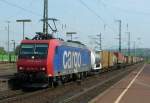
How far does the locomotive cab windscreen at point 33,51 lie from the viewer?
87.0 ft

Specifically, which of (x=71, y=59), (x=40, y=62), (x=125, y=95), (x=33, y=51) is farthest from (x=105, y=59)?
(x=125, y=95)

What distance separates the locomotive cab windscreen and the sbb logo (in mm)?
3063

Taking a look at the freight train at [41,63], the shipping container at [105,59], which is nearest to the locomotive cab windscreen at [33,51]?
the freight train at [41,63]

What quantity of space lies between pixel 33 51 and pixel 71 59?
223 inches

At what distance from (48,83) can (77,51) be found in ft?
27.6

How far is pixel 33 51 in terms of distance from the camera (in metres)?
26.9

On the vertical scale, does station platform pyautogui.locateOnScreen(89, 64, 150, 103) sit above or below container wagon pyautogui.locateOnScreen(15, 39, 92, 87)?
below

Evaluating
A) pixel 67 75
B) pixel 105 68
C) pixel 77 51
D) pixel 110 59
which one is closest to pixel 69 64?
pixel 67 75

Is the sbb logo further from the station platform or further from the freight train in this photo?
the station platform

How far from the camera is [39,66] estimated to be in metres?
26.1

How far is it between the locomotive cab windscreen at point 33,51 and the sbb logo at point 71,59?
3.06m

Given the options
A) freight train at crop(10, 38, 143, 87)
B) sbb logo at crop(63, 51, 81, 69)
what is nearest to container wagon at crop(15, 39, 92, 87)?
freight train at crop(10, 38, 143, 87)

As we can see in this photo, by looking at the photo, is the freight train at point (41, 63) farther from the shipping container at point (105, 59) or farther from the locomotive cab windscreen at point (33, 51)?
the shipping container at point (105, 59)

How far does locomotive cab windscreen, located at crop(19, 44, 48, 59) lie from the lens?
26.5 meters
